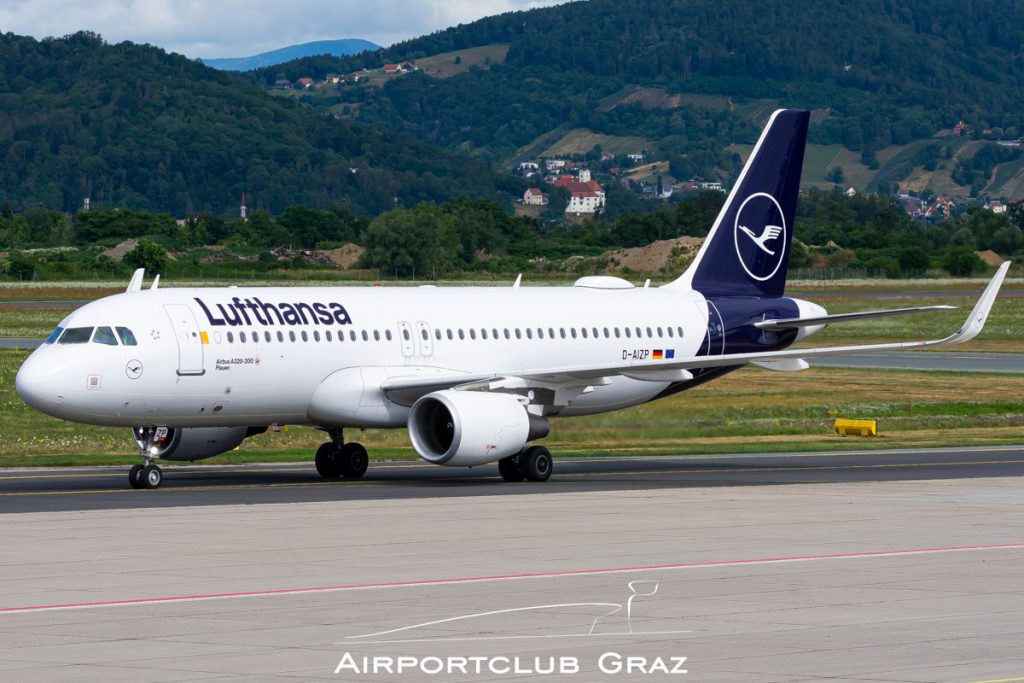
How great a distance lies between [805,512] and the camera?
2897 centimetres

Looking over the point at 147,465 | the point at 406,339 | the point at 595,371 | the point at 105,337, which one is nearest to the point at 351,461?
the point at 406,339

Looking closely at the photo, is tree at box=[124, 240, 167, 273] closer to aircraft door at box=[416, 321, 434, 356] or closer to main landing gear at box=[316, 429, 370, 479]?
main landing gear at box=[316, 429, 370, 479]

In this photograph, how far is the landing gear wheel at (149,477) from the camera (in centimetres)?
3333

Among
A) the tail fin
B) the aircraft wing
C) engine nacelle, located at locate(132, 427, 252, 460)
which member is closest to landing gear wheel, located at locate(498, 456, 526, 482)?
the aircraft wing

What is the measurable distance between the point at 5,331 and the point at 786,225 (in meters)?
51.7

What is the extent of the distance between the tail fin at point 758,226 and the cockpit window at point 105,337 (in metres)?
15.8

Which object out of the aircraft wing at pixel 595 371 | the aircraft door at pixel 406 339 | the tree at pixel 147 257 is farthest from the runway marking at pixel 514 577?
the tree at pixel 147 257

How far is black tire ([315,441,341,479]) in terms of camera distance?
37.1 m

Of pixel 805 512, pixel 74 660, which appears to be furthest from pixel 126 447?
pixel 74 660

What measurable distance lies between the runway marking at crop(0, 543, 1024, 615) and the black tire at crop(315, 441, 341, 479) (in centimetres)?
1570

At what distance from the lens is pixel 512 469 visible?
119ft

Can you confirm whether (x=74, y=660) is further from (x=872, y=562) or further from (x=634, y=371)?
(x=634, y=371)

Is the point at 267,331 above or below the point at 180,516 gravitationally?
above

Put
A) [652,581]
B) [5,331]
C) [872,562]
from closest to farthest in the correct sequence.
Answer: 1. [652,581]
2. [872,562]
3. [5,331]
